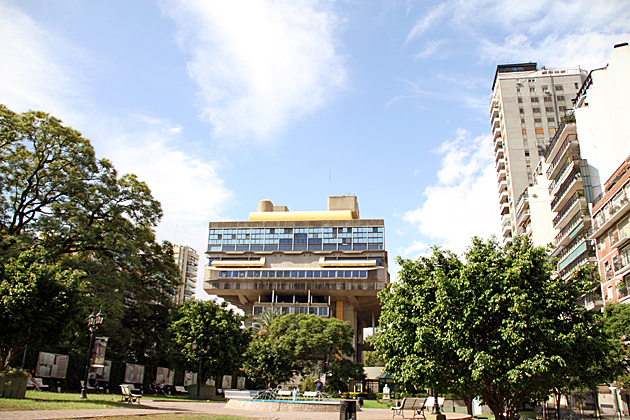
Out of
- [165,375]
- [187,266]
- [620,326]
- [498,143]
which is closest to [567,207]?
[620,326]

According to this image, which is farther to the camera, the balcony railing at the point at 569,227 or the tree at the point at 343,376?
the tree at the point at 343,376

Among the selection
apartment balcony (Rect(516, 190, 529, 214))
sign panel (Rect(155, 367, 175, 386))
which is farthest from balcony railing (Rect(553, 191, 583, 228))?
sign panel (Rect(155, 367, 175, 386))

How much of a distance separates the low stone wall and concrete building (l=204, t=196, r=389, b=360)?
4714 cm

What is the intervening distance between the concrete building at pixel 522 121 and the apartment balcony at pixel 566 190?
19.4 metres

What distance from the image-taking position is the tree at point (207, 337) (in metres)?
33.4

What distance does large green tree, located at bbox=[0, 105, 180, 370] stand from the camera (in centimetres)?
3005

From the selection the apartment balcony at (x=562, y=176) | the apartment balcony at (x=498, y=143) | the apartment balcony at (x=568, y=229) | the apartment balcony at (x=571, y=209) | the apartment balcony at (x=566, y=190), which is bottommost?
the apartment balcony at (x=568, y=229)

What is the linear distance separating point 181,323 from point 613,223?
31.1 meters

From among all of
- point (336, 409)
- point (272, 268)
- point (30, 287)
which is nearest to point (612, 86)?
point (336, 409)

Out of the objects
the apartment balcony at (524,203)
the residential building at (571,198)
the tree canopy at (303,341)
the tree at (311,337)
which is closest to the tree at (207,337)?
the tree canopy at (303,341)

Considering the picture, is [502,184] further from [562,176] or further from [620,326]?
[620,326]

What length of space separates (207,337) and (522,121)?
5648 centimetres

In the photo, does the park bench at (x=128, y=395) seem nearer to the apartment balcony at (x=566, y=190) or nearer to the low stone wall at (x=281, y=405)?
the low stone wall at (x=281, y=405)

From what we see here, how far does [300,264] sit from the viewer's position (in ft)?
245
